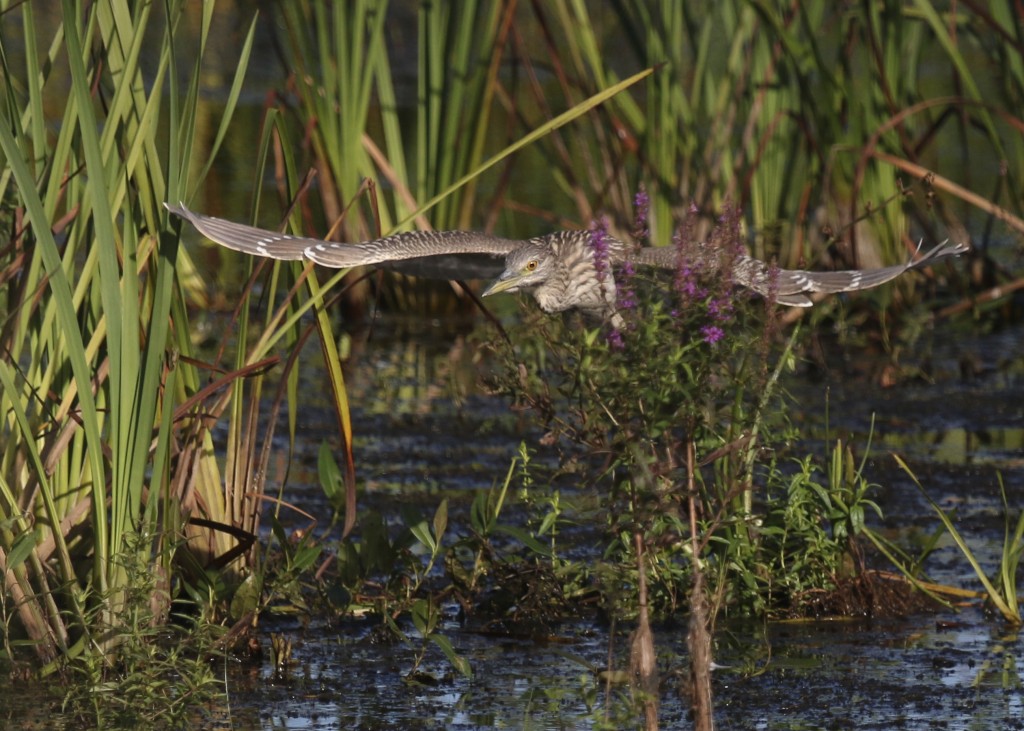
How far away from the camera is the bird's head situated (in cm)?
512

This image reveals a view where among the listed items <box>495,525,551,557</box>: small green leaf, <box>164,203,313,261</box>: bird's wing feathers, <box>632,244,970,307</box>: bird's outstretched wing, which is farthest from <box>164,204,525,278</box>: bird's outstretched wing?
<box>495,525,551,557</box>: small green leaf

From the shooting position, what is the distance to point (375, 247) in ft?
14.9

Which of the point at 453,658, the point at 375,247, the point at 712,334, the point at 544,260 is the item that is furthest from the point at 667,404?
the point at 544,260

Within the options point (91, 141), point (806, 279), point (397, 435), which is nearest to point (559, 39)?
point (397, 435)

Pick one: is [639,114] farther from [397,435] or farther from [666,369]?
[666,369]

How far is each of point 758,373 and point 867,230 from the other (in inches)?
209

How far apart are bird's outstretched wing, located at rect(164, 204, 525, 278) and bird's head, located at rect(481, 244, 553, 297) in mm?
40

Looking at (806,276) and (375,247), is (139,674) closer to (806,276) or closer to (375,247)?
(375,247)

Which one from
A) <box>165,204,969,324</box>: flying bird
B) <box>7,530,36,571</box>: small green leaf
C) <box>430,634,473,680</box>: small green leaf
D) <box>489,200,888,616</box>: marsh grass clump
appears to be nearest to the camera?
<box>489,200,888,616</box>: marsh grass clump

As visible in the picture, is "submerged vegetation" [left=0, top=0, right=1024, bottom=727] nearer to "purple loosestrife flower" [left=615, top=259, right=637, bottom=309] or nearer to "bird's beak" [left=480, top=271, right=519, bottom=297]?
"purple loosestrife flower" [left=615, top=259, right=637, bottom=309]

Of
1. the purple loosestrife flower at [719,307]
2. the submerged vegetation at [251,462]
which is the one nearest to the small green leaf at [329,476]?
the submerged vegetation at [251,462]

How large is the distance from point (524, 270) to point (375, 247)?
28.8 inches

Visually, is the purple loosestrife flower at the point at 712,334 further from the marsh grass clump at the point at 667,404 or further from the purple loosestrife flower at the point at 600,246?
the purple loosestrife flower at the point at 600,246

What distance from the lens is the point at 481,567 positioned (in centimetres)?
479
